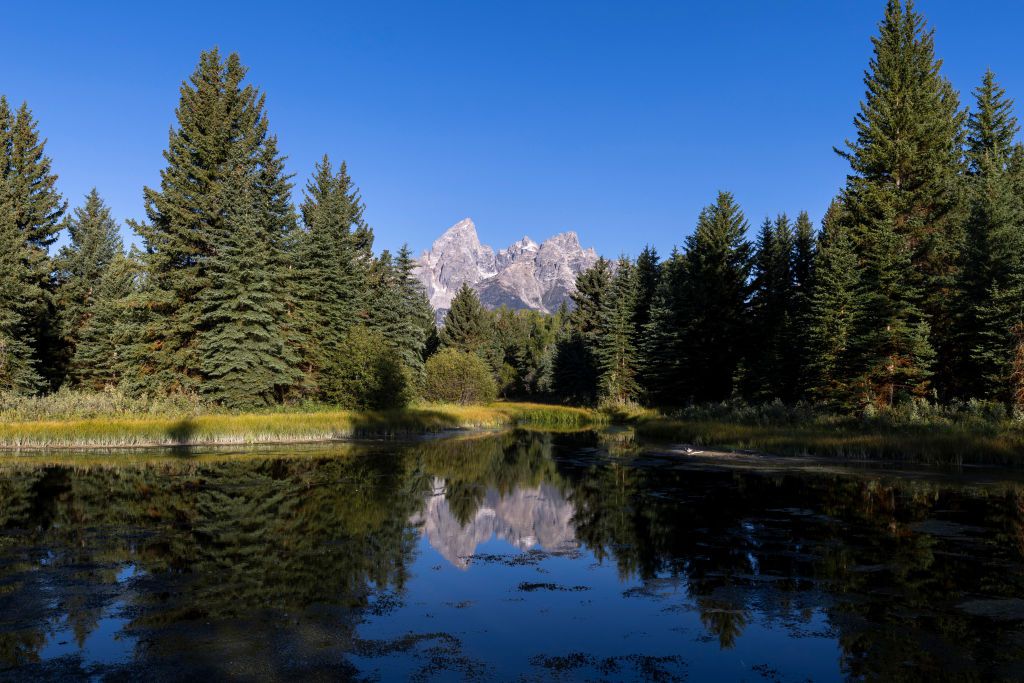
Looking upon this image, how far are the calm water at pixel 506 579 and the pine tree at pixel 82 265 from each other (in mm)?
41619

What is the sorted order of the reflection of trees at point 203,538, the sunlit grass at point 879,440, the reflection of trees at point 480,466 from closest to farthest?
1. the reflection of trees at point 203,538
2. the reflection of trees at point 480,466
3. the sunlit grass at point 879,440

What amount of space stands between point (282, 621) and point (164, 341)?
4464cm

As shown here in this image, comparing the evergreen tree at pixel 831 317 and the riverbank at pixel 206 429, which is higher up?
the evergreen tree at pixel 831 317

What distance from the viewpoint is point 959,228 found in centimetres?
4619

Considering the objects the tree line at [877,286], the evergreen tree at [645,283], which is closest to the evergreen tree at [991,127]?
the tree line at [877,286]

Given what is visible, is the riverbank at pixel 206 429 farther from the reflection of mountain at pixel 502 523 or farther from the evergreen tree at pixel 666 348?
the evergreen tree at pixel 666 348

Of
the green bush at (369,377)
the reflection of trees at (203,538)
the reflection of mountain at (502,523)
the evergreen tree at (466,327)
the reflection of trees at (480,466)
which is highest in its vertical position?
the evergreen tree at (466,327)

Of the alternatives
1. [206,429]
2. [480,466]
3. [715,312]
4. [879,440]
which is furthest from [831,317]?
[206,429]

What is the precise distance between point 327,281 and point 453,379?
55.8 feet

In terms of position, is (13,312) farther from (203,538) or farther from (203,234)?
(203,538)

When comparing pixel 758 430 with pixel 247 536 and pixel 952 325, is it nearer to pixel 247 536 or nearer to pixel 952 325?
pixel 952 325

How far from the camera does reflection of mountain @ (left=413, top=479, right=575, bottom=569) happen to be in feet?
49.6

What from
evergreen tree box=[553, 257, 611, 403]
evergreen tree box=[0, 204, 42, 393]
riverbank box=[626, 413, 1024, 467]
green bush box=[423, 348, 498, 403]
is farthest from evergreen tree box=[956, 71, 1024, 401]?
evergreen tree box=[0, 204, 42, 393]

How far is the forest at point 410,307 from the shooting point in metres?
39.5
